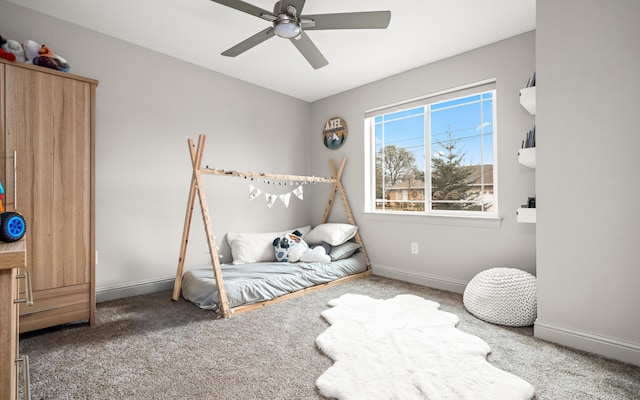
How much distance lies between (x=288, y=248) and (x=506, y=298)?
2060 mm

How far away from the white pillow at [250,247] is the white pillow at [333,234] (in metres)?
0.50

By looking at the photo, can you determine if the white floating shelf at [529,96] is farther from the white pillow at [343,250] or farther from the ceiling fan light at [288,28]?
the white pillow at [343,250]

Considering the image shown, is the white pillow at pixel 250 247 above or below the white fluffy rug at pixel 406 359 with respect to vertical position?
above

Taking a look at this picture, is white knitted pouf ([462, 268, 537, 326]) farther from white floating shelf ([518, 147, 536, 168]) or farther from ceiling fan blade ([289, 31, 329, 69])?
ceiling fan blade ([289, 31, 329, 69])

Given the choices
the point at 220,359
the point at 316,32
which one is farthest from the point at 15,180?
the point at 316,32

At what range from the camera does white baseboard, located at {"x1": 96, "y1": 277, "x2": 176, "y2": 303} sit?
272 centimetres

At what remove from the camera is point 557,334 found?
1.99 m

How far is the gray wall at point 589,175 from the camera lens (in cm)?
176

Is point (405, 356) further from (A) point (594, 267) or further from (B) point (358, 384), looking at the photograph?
(A) point (594, 267)

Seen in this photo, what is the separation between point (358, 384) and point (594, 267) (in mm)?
1554

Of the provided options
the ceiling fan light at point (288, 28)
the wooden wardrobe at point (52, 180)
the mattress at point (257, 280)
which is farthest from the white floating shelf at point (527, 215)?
the wooden wardrobe at point (52, 180)

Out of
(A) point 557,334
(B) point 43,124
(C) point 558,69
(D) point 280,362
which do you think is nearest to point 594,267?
(A) point 557,334

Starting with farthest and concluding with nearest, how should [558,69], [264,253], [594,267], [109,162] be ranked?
[264,253] → [109,162] → [558,69] → [594,267]

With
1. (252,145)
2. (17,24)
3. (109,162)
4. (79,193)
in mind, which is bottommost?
(79,193)
